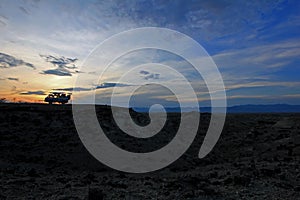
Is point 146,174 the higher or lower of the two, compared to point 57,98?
lower

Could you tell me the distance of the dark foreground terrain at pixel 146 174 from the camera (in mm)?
18312

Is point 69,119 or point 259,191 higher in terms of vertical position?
point 69,119

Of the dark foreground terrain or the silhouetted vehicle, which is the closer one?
the dark foreground terrain

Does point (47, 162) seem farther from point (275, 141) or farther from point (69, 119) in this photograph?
point (275, 141)

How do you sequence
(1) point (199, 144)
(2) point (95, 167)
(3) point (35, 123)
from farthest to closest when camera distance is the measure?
(1) point (199, 144)
(3) point (35, 123)
(2) point (95, 167)

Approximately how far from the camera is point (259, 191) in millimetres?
18156

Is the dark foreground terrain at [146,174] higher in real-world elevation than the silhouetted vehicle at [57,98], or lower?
lower

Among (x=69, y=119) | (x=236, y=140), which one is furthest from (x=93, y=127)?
(x=236, y=140)

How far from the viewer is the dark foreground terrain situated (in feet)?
60.1

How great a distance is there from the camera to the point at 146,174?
27.3 meters

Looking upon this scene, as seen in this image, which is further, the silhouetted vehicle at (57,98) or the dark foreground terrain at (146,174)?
the silhouetted vehicle at (57,98)

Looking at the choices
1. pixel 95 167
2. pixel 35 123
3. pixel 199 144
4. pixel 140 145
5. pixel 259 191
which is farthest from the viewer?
pixel 199 144

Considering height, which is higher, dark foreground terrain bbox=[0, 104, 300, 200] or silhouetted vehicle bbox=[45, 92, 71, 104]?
silhouetted vehicle bbox=[45, 92, 71, 104]

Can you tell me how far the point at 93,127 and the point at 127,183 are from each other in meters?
20.0
